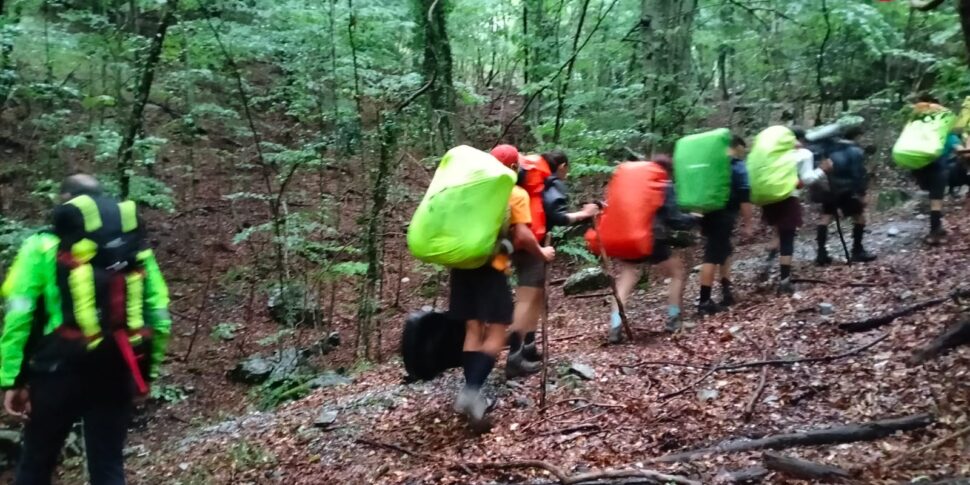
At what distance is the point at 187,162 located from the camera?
1814cm

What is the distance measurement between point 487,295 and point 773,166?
4145 millimetres

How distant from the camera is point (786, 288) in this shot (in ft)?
26.4

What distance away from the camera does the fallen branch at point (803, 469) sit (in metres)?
3.83

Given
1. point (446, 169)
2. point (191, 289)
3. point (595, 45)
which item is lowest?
point (191, 289)

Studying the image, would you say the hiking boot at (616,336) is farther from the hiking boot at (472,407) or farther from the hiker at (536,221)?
the hiking boot at (472,407)

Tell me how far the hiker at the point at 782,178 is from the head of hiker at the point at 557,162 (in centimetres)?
268

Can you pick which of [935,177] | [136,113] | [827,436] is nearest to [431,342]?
[827,436]

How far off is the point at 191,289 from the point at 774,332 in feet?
37.3

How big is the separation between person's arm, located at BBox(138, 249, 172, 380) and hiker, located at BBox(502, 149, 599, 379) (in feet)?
9.12

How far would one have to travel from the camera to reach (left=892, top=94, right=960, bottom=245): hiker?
870 cm

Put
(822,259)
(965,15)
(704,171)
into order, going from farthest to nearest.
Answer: (822,259) → (704,171) → (965,15)

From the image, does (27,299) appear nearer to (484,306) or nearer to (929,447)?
(484,306)

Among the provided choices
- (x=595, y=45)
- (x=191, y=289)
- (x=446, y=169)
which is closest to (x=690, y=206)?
(x=446, y=169)

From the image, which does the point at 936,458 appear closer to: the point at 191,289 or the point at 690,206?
the point at 690,206
